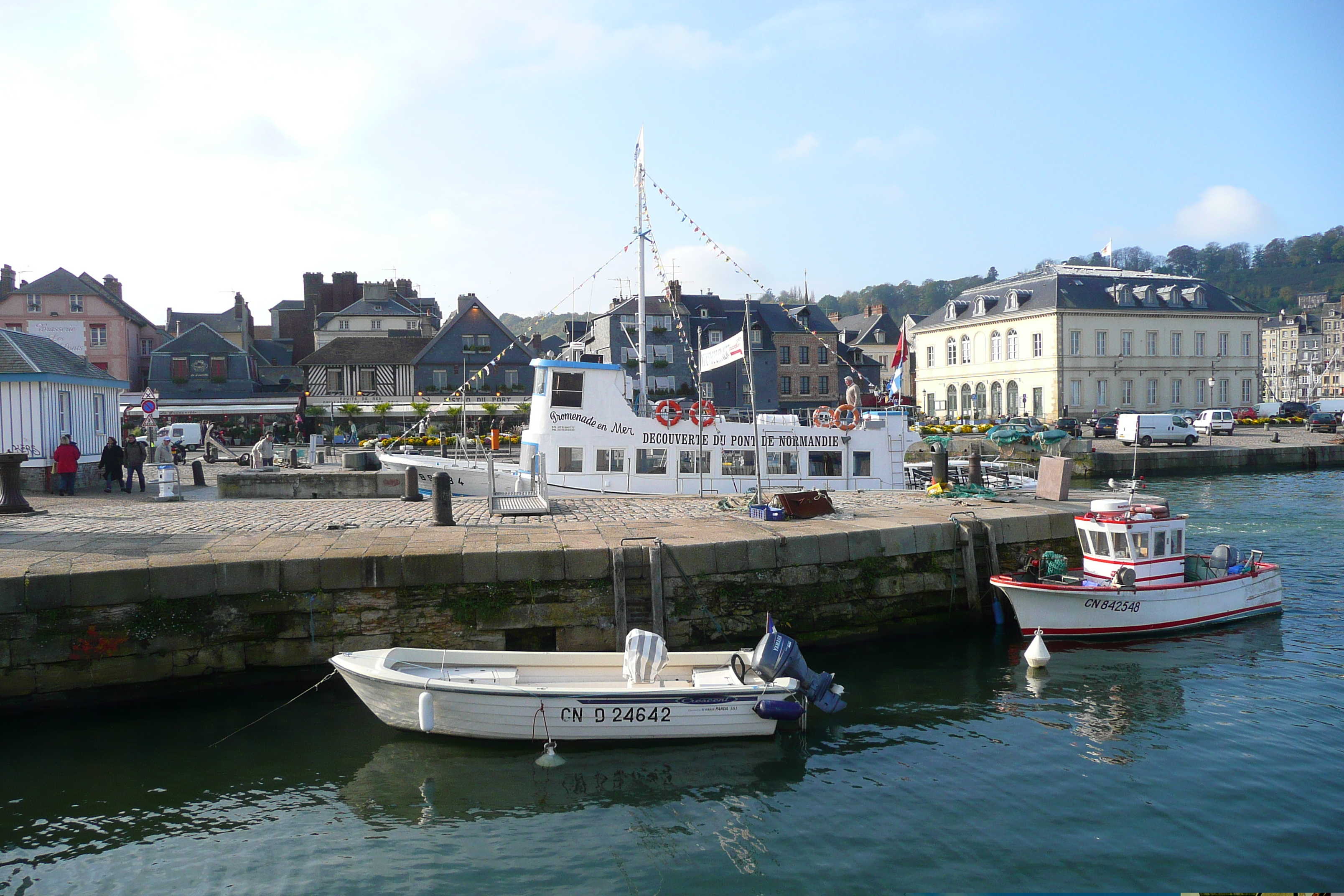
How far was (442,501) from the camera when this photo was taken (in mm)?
14664

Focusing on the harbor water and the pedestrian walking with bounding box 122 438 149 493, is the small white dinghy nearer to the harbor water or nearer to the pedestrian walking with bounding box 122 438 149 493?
the harbor water

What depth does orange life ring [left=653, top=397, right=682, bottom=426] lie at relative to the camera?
877 inches

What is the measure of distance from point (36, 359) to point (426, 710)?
1691cm

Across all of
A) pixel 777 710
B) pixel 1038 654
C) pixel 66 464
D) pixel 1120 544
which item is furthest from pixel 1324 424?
pixel 66 464

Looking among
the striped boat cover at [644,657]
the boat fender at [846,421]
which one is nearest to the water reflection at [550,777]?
the striped boat cover at [644,657]

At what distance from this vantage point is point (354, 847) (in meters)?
8.11

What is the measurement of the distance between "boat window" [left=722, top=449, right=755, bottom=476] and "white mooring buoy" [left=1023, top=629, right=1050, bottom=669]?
1067cm

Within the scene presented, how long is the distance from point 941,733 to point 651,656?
3.63 m

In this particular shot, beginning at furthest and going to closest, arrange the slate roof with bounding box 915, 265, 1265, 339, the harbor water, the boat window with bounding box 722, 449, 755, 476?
the slate roof with bounding box 915, 265, 1265, 339 → the boat window with bounding box 722, 449, 755, 476 → the harbor water

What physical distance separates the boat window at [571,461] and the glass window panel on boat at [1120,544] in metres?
12.0

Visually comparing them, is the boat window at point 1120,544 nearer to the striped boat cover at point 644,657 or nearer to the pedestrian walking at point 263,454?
the striped boat cover at point 644,657

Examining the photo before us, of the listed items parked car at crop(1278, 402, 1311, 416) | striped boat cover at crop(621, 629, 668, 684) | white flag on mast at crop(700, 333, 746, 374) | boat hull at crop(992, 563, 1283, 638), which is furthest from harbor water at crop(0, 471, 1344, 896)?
parked car at crop(1278, 402, 1311, 416)

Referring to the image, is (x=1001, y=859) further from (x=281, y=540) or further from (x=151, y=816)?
(x=281, y=540)

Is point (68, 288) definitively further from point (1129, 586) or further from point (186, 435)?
point (1129, 586)
